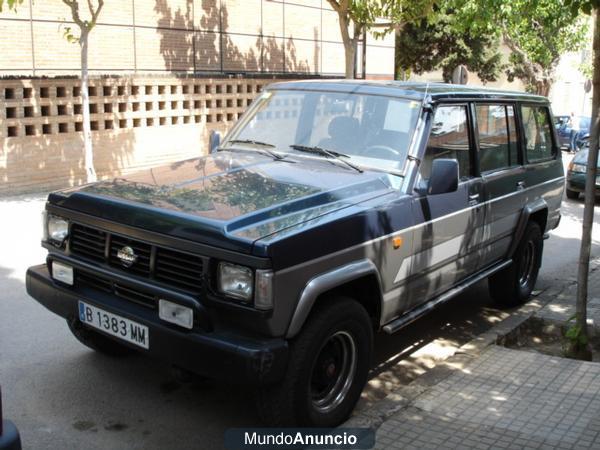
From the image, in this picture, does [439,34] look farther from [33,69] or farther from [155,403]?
[155,403]

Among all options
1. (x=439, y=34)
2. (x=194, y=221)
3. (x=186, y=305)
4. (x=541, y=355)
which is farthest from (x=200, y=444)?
(x=439, y=34)

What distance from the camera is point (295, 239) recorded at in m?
3.63

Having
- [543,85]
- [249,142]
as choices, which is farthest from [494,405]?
[543,85]

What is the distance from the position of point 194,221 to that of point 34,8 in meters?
10.1

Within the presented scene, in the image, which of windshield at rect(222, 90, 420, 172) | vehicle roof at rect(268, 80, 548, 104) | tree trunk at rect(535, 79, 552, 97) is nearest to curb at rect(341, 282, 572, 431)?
windshield at rect(222, 90, 420, 172)

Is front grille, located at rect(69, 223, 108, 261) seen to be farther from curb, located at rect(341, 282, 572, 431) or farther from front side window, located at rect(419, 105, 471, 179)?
front side window, located at rect(419, 105, 471, 179)

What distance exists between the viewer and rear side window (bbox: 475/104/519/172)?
581 centimetres

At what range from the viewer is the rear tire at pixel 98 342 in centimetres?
497

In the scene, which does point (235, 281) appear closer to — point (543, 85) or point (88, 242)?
point (88, 242)

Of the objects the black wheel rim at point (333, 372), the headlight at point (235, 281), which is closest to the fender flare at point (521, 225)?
the black wheel rim at point (333, 372)

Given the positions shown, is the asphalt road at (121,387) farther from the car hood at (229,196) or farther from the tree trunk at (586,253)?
the car hood at (229,196)

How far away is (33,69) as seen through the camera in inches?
483

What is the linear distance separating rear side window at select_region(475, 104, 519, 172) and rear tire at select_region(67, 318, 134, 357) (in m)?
3.17

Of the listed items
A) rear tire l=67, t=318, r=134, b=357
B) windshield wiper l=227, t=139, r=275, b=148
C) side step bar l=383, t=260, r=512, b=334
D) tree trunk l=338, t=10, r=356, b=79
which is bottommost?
rear tire l=67, t=318, r=134, b=357
